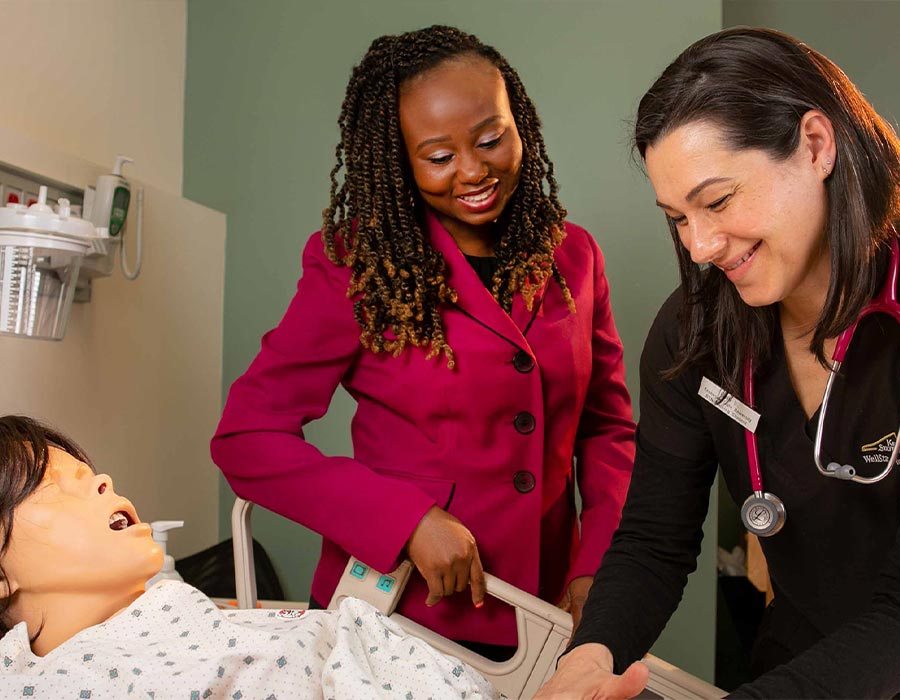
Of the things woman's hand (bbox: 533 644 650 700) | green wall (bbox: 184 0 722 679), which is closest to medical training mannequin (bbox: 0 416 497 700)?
woman's hand (bbox: 533 644 650 700)

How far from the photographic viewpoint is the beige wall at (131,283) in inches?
79.1

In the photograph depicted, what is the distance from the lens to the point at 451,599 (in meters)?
1.52

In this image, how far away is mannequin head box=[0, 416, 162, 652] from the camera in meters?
1.24

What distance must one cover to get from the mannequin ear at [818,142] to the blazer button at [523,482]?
691mm

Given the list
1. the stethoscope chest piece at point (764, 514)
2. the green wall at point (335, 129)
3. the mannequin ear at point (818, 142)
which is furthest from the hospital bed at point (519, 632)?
the green wall at point (335, 129)

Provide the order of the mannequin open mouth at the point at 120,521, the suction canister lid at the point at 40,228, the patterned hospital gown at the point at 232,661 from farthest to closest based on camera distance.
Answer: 1. the suction canister lid at the point at 40,228
2. the mannequin open mouth at the point at 120,521
3. the patterned hospital gown at the point at 232,661

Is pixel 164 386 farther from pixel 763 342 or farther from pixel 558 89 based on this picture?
pixel 763 342

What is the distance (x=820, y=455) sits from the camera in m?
1.14

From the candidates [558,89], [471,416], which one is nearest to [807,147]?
[471,416]

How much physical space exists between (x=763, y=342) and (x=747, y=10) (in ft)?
6.02

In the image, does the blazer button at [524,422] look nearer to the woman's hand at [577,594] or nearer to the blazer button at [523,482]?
the blazer button at [523,482]

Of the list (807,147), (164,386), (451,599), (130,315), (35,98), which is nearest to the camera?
(807,147)

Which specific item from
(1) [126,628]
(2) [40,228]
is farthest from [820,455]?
(2) [40,228]

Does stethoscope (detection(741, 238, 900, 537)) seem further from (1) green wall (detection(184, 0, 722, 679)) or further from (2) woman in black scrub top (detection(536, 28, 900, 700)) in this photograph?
(1) green wall (detection(184, 0, 722, 679))
